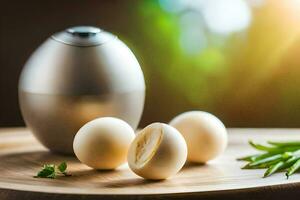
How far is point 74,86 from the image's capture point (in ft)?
3.84

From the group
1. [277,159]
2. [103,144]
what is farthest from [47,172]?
[277,159]

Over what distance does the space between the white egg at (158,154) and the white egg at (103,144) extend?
4cm

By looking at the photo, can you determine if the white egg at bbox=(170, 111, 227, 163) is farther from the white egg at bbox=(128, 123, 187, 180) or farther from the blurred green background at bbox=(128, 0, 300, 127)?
the blurred green background at bbox=(128, 0, 300, 127)

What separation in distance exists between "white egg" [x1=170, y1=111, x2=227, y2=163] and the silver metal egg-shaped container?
122mm

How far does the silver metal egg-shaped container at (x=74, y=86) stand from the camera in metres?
1.17

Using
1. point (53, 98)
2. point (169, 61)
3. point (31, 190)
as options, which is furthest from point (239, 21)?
point (31, 190)

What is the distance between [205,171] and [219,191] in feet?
0.61

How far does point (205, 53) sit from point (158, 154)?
76cm

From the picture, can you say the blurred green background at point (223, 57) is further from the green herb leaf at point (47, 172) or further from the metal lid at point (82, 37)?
the green herb leaf at point (47, 172)

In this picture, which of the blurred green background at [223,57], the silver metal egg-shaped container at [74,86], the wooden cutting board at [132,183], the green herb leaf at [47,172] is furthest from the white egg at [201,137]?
the blurred green background at [223,57]

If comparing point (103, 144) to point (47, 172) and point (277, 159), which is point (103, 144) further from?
point (277, 159)

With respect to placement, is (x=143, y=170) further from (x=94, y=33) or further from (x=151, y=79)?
(x=151, y=79)

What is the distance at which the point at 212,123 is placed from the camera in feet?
3.79

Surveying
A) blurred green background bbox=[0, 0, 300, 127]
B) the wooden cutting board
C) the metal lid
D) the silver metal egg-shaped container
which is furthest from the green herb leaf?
blurred green background bbox=[0, 0, 300, 127]
